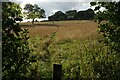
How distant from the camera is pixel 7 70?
512 centimetres

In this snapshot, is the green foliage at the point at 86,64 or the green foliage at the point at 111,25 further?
the green foliage at the point at 86,64

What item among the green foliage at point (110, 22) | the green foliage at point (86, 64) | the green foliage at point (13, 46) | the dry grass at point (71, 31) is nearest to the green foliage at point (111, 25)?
the green foliage at point (110, 22)

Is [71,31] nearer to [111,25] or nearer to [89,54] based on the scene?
[89,54]

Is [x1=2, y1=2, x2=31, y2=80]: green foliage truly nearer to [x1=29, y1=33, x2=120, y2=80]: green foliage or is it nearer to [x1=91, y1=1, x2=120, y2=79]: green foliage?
[x1=29, y1=33, x2=120, y2=80]: green foliage

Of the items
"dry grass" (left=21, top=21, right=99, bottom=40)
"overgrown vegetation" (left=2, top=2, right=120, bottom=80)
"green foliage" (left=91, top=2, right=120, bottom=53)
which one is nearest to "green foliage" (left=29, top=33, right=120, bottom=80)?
"overgrown vegetation" (left=2, top=2, right=120, bottom=80)

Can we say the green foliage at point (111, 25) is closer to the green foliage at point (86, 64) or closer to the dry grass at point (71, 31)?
the green foliage at point (86, 64)

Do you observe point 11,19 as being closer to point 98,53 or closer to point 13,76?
point 13,76

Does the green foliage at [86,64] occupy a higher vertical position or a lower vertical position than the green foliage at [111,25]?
lower

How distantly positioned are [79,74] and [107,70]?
0.96m

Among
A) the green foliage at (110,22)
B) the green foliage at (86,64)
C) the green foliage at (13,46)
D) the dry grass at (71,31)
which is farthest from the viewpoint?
the dry grass at (71,31)

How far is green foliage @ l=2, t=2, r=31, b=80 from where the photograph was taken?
4949 millimetres

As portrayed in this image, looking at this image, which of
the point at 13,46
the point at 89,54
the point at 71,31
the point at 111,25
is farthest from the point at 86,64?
the point at 71,31

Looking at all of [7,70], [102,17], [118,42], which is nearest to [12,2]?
[7,70]

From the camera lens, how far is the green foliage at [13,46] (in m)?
4.95
